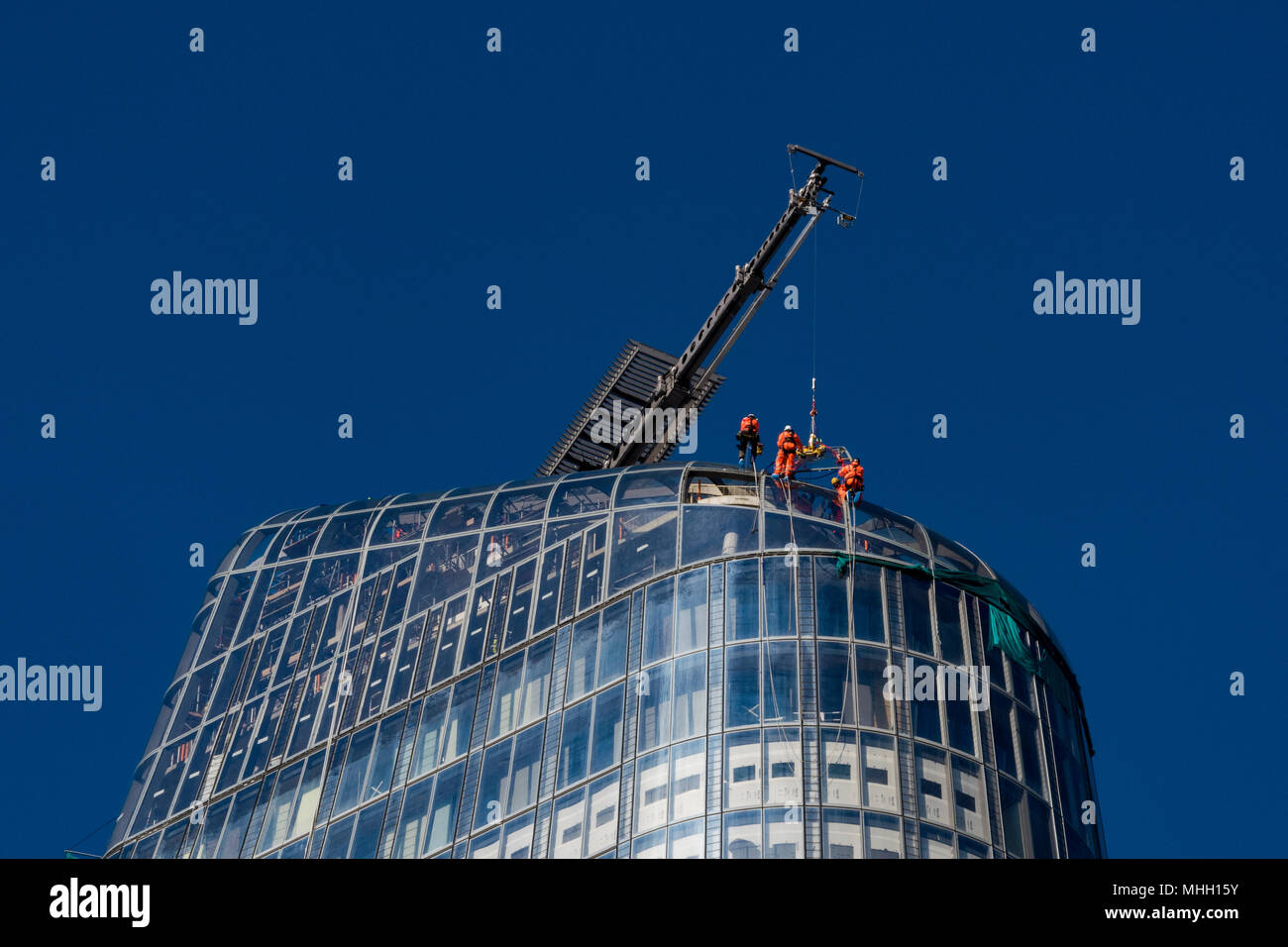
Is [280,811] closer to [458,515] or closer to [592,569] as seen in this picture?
[458,515]

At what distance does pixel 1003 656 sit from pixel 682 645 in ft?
35.8

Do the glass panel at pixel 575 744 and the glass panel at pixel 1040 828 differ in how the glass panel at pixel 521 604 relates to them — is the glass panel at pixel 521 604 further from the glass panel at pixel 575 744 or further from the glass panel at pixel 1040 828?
the glass panel at pixel 1040 828

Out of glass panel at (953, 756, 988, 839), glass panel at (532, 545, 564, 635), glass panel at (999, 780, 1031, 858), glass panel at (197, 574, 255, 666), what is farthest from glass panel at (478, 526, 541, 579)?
glass panel at (999, 780, 1031, 858)

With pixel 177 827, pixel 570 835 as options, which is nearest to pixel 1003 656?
pixel 570 835

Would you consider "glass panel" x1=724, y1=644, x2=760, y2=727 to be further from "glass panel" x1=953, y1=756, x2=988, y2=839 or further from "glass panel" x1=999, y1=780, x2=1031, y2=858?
"glass panel" x1=999, y1=780, x2=1031, y2=858

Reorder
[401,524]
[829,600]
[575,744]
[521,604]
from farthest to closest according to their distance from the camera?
[401,524] → [521,604] → [829,600] → [575,744]

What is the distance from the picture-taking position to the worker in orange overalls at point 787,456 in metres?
74.4

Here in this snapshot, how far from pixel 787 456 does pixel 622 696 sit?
1133cm

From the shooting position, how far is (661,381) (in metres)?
100

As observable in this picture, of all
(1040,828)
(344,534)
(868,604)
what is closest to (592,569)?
(868,604)

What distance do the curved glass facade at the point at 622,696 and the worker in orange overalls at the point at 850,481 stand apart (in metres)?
0.86

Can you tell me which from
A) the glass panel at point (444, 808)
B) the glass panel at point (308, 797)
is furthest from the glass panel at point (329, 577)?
the glass panel at point (444, 808)

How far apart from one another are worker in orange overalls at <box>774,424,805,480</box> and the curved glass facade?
0.69m

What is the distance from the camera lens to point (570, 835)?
65.8 metres
